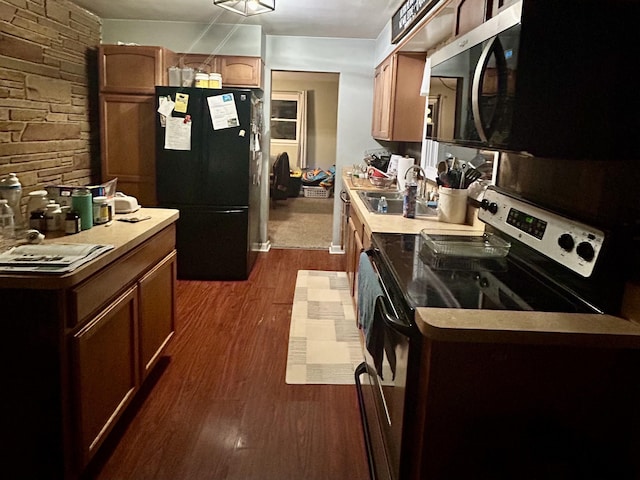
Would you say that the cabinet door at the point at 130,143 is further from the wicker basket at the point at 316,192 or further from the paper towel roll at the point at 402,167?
the wicker basket at the point at 316,192

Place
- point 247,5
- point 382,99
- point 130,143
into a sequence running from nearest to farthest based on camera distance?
point 247,5 < point 130,143 < point 382,99

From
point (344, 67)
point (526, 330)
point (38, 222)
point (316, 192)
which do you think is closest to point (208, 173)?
point (344, 67)

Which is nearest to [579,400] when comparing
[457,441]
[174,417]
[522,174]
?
[457,441]

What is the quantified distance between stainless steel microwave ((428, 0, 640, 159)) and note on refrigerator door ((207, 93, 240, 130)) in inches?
124

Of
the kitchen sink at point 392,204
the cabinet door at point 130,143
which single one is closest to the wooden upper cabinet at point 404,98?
the kitchen sink at point 392,204

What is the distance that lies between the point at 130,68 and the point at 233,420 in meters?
3.30

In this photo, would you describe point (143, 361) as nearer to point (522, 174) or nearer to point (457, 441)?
point (457, 441)

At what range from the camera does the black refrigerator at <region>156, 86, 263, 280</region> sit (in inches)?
169

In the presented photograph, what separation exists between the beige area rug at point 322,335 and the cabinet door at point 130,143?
166 cm

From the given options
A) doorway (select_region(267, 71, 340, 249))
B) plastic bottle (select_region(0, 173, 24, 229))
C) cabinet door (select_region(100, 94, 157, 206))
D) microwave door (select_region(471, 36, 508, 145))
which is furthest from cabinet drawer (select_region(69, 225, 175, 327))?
doorway (select_region(267, 71, 340, 249))

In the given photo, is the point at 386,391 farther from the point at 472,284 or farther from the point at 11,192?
the point at 11,192

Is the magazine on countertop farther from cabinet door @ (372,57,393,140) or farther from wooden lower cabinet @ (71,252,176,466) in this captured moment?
cabinet door @ (372,57,393,140)

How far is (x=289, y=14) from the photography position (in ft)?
14.1

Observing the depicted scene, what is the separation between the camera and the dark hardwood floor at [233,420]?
80.7 inches
